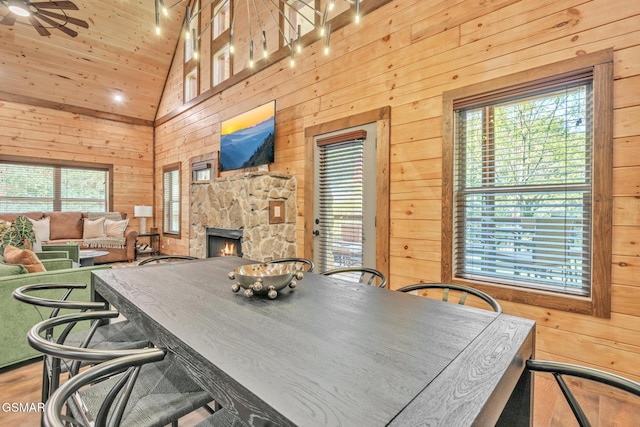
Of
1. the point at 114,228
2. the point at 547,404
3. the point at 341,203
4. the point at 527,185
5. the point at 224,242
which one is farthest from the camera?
the point at 114,228

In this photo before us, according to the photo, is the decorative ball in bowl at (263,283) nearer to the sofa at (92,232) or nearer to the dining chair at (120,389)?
the dining chair at (120,389)

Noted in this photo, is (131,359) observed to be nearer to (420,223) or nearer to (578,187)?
(420,223)

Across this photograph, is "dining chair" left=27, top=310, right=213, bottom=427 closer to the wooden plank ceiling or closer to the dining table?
the dining table

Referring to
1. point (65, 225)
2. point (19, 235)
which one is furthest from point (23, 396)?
point (65, 225)

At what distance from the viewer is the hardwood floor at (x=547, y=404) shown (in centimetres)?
179

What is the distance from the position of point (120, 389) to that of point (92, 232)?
6.79 meters

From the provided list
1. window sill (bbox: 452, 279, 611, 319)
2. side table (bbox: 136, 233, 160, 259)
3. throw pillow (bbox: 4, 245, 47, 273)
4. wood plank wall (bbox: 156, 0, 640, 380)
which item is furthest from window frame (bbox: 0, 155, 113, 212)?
window sill (bbox: 452, 279, 611, 319)

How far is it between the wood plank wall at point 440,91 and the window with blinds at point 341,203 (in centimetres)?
36

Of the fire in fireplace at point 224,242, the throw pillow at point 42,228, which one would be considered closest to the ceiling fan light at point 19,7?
the fire in fireplace at point 224,242

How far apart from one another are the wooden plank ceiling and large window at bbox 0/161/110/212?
1.34m

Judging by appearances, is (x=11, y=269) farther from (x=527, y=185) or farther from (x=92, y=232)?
(x=92, y=232)

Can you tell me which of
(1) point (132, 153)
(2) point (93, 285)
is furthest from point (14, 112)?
(2) point (93, 285)

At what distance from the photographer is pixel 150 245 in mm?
7711

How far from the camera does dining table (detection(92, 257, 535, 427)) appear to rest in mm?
667
